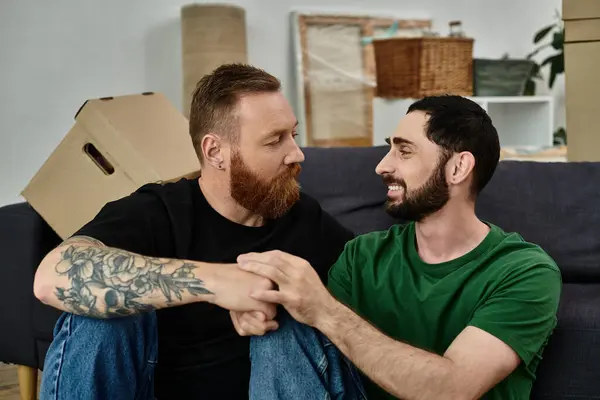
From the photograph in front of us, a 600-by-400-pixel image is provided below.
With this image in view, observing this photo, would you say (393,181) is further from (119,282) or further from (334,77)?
(334,77)

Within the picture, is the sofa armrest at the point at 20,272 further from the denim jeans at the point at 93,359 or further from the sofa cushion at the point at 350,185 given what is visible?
the denim jeans at the point at 93,359

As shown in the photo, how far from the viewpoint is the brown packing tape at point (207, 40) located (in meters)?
3.43

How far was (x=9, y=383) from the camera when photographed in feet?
8.82

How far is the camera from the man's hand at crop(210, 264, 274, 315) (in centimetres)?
127

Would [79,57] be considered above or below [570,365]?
above

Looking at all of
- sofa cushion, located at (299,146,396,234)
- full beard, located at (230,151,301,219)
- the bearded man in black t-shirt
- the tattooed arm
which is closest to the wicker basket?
sofa cushion, located at (299,146,396,234)

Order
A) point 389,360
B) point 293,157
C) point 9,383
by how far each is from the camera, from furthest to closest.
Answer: point 9,383 < point 293,157 < point 389,360

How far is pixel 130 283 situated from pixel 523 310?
2.10 feet

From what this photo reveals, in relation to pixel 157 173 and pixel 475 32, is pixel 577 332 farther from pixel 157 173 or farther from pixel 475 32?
pixel 475 32

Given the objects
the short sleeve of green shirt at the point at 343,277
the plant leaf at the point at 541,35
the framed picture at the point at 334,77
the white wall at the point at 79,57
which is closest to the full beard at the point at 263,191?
the short sleeve of green shirt at the point at 343,277

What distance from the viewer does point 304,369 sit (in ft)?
4.09

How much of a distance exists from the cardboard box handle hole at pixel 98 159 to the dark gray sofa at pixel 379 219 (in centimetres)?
23

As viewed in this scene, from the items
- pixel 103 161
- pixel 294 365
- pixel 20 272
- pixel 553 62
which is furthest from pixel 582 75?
pixel 553 62

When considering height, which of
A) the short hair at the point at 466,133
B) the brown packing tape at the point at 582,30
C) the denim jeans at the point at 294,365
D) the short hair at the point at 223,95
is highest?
the brown packing tape at the point at 582,30
